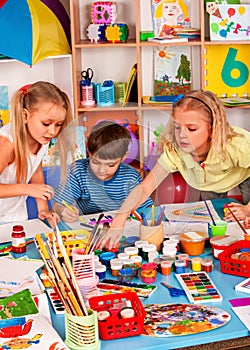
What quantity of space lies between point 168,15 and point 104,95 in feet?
1.92

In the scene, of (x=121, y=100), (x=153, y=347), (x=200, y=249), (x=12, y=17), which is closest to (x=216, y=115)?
(x=200, y=249)

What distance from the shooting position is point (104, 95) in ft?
12.1

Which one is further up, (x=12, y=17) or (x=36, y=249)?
(x=12, y=17)

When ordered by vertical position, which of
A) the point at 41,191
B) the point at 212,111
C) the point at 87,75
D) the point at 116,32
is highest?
the point at 116,32

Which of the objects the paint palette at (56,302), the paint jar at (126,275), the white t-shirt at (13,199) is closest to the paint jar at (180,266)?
the paint jar at (126,275)

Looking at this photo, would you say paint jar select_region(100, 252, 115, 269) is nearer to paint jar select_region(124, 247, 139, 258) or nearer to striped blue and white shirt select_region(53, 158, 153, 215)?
paint jar select_region(124, 247, 139, 258)

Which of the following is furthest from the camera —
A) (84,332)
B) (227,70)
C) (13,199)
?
(227,70)

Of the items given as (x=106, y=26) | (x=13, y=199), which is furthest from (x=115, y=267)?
(x=106, y=26)

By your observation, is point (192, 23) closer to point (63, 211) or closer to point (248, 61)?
point (248, 61)

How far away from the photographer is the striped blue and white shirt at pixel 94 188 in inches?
68.4

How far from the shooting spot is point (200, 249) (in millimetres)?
1775

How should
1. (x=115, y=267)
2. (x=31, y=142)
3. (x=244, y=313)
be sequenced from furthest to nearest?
(x=31, y=142) → (x=115, y=267) → (x=244, y=313)

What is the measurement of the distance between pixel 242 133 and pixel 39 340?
1279 mm

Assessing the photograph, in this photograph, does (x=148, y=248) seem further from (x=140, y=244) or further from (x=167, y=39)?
(x=167, y=39)
